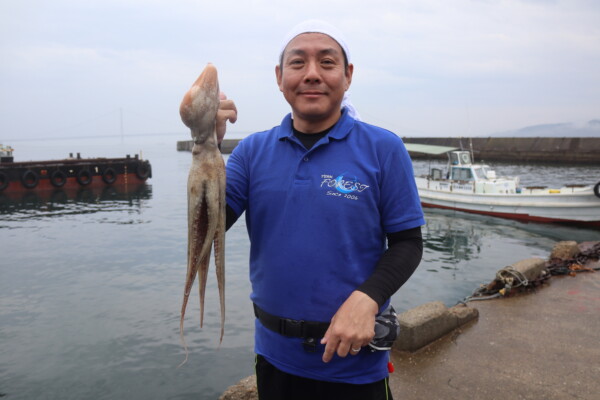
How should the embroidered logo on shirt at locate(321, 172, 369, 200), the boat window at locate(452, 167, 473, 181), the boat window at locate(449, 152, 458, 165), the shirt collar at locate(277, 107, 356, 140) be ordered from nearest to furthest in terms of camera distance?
the embroidered logo on shirt at locate(321, 172, 369, 200) → the shirt collar at locate(277, 107, 356, 140) → the boat window at locate(452, 167, 473, 181) → the boat window at locate(449, 152, 458, 165)

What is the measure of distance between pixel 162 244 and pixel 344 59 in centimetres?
1733

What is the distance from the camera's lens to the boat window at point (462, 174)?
24.7 metres

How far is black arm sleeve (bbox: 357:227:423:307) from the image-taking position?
71.9 inches

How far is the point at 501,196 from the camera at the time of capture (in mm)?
22719

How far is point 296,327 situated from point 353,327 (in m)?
0.40

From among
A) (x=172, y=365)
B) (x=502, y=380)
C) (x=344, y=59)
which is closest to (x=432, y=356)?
(x=502, y=380)

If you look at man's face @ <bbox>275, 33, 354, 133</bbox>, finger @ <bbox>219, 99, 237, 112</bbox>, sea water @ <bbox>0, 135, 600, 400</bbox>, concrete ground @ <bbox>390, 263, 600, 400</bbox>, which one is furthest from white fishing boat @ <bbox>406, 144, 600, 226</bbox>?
finger @ <bbox>219, 99, 237, 112</bbox>

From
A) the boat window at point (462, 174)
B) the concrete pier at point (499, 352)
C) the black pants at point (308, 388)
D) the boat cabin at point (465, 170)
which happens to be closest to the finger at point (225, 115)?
the black pants at point (308, 388)

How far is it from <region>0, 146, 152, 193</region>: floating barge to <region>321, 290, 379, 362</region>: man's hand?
1509 inches

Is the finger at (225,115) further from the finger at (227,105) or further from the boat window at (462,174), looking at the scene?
the boat window at (462,174)

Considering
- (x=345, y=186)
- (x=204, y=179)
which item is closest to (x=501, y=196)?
(x=345, y=186)

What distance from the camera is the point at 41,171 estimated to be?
114 ft

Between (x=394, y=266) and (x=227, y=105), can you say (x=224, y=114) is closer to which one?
(x=227, y=105)

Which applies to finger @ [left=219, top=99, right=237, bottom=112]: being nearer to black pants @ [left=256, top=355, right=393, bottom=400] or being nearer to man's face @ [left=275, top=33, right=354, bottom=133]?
man's face @ [left=275, top=33, right=354, bottom=133]
